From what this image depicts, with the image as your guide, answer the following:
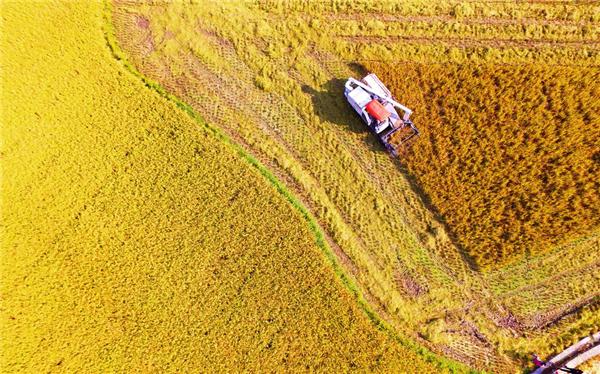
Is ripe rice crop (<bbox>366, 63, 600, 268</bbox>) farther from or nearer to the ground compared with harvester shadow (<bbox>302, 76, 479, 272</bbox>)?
nearer to the ground

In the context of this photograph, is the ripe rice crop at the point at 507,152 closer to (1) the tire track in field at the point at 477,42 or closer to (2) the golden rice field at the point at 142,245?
(1) the tire track in field at the point at 477,42

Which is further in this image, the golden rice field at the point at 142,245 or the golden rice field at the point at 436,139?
the golden rice field at the point at 436,139

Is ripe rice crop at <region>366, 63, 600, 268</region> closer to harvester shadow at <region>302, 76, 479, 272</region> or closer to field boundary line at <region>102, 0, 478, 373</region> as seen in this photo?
harvester shadow at <region>302, 76, 479, 272</region>

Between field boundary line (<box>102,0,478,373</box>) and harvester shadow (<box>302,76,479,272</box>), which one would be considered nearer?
field boundary line (<box>102,0,478,373</box>)

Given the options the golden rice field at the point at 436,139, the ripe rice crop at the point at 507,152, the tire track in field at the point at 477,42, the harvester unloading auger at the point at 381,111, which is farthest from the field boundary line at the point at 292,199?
the tire track in field at the point at 477,42

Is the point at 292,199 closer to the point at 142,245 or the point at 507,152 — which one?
the point at 142,245

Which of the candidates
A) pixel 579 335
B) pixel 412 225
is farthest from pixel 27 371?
pixel 579 335

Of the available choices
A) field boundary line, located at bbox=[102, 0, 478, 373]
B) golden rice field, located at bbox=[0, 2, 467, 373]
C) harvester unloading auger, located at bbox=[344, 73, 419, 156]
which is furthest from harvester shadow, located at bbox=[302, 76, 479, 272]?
golden rice field, located at bbox=[0, 2, 467, 373]
